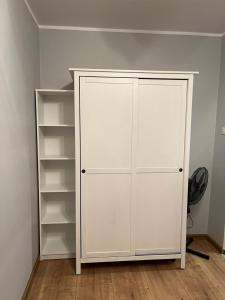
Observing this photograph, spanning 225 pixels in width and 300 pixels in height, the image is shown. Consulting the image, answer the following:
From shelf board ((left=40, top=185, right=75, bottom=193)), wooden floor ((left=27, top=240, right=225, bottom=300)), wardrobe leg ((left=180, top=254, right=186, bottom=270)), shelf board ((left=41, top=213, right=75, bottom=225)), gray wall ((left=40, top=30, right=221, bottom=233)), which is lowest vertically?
wooden floor ((left=27, top=240, right=225, bottom=300))

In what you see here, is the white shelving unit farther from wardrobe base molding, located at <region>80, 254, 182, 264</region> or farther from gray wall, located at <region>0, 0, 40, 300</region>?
wardrobe base molding, located at <region>80, 254, 182, 264</region>

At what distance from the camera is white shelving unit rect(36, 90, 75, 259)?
2.64m

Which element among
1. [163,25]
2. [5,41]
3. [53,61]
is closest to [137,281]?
[5,41]

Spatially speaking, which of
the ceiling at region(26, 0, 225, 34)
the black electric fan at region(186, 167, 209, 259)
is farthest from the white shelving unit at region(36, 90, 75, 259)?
the black electric fan at region(186, 167, 209, 259)

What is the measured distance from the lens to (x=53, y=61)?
2.71 metres

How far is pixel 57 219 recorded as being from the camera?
2660 mm

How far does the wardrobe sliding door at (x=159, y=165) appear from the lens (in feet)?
7.47

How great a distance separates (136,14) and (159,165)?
1.54 meters

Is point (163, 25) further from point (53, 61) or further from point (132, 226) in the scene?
point (132, 226)

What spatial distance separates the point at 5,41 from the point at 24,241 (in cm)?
163

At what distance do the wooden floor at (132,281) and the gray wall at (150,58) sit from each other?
1.25 metres

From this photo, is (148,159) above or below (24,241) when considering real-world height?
above

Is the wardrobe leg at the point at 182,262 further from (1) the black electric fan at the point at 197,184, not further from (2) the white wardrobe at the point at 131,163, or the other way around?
(1) the black electric fan at the point at 197,184

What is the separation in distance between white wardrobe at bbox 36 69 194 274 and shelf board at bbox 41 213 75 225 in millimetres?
355
